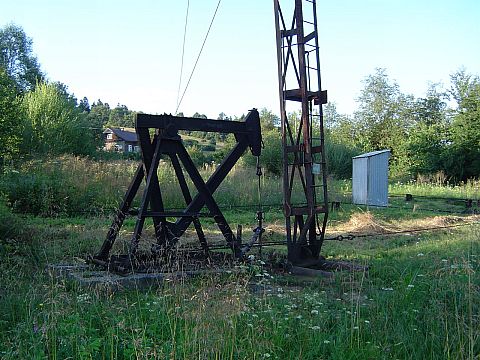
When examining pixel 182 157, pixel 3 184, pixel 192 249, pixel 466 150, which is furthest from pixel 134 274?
pixel 466 150

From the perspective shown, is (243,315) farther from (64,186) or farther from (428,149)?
(428,149)

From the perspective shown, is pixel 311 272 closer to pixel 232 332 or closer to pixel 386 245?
pixel 386 245

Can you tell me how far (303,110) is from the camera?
372 inches

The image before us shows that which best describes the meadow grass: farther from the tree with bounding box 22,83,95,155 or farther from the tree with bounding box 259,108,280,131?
the tree with bounding box 259,108,280,131

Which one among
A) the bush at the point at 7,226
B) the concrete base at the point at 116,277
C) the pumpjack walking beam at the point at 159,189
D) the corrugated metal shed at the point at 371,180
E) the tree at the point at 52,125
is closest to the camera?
the concrete base at the point at 116,277

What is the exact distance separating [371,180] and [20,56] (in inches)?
2219

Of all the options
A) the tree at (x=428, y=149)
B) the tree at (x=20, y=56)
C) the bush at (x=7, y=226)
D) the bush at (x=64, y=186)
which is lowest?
the bush at (x=7, y=226)

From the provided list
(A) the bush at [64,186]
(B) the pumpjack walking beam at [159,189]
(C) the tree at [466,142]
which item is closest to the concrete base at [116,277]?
(B) the pumpjack walking beam at [159,189]

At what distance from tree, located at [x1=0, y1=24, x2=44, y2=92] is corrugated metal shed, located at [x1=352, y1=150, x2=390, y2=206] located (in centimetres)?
5067

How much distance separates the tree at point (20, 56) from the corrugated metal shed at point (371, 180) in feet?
166

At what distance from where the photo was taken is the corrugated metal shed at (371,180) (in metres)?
22.3

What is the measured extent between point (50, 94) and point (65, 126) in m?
3.10

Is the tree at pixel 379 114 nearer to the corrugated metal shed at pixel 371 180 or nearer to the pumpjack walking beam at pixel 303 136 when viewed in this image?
the corrugated metal shed at pixel 371 180

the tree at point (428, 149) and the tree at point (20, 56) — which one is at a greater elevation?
the tree at point (20, 56)
